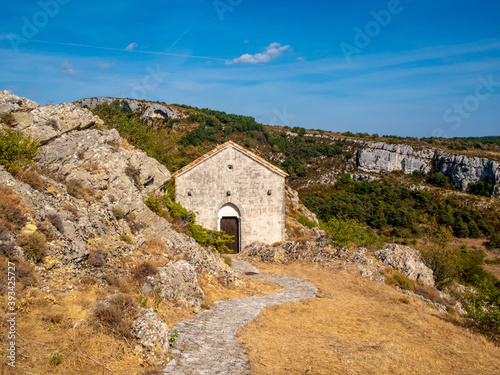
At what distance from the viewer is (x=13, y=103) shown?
1356cm

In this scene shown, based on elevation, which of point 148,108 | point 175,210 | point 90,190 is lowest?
point 175,210

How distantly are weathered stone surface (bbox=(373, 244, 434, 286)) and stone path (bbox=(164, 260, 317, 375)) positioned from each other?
8.06 metres

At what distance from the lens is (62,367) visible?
543cm

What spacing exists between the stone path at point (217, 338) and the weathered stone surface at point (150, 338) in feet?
1.01

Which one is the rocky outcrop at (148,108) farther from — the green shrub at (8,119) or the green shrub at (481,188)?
the green shrub at (8,119)

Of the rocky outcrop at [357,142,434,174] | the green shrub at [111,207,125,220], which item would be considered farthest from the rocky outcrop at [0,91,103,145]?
the rocky outcrop at [357,142,434,174]

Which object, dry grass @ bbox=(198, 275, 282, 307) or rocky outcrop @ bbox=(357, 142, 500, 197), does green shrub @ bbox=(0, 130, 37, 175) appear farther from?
rocky outcrop @ bbox=(357, 142, 500, 197)

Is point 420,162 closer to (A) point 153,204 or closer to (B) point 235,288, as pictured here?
(B) point 235,288

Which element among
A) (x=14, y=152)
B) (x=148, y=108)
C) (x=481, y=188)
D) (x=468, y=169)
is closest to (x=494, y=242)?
(x=481, y=188)

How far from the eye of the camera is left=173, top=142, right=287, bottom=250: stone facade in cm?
2361

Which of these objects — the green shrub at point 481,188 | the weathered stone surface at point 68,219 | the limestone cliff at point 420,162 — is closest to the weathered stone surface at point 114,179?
the weathered stone surface at point 68,219

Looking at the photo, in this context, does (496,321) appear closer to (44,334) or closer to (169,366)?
(169,366)

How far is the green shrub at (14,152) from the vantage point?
10.1m

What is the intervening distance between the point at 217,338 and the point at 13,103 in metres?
12.3
